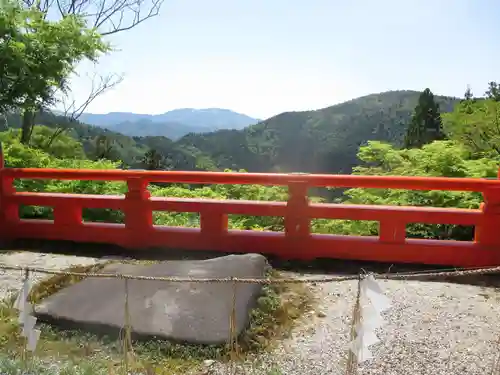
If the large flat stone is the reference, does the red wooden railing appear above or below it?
above

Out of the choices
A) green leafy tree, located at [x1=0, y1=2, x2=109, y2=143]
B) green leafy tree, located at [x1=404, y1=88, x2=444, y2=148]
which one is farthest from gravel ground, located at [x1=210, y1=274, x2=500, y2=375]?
green leafy tree, located at [x1=404, y1=88, x2=444, y2=148]

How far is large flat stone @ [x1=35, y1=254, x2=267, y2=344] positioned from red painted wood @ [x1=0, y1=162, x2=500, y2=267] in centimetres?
100

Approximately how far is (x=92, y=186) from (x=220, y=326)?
6.42 m

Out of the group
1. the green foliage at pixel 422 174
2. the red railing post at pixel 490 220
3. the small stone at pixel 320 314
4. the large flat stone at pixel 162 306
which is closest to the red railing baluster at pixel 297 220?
the large flat stone at pixel 162 306

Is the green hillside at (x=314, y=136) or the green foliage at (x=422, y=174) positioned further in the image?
the green hillside at (x=314, y=136)

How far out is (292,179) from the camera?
558 centimetres

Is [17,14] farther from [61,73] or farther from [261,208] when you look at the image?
[261,208]

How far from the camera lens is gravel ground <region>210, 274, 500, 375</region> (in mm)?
3461

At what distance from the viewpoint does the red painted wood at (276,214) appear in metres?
5.32

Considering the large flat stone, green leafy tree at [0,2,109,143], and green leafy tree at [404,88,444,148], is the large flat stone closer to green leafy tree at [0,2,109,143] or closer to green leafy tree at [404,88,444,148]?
green leafy tree at [0,2,109,143]

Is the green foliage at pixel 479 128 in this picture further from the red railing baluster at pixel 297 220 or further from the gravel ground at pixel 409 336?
the gravel ground at pixel 409 336

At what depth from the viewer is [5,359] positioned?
3.26 m

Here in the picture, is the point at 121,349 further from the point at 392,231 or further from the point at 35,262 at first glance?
the point at 392,231

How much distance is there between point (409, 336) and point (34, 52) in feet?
23.6
